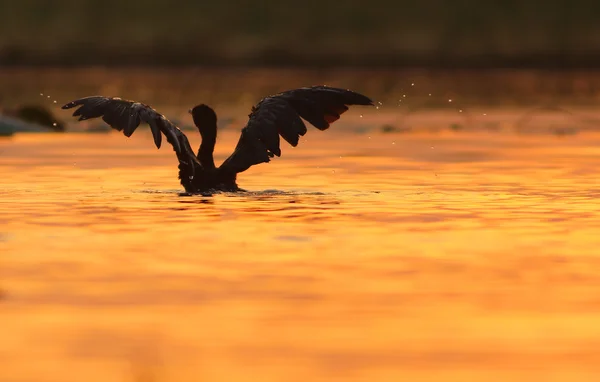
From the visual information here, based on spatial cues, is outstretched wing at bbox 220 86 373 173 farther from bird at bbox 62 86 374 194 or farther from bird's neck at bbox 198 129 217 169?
bird's neck at bbox 198 129 217 169

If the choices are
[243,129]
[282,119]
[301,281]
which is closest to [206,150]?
[243,129]

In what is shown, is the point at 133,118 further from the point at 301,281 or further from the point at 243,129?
the point at 301,281

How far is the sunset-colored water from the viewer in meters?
9.11

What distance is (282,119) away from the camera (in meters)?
19.4

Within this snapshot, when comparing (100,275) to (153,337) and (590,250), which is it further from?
(590,250)

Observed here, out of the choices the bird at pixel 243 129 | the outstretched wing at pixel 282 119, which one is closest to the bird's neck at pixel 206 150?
the bird at pixel 243 129

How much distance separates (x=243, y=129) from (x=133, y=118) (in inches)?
51.6

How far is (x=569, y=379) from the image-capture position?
859cm

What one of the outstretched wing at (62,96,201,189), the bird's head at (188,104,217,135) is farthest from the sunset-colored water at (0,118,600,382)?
the bird's head at (188,104,217,135)

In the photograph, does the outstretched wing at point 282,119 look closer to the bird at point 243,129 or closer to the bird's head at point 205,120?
the bird at point 243,129

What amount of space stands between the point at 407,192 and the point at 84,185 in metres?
4.07

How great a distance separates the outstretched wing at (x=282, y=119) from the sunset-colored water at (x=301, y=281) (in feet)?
1.59

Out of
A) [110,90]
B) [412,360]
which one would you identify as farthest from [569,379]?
[110,90]

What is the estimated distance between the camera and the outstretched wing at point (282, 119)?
19375 mm
